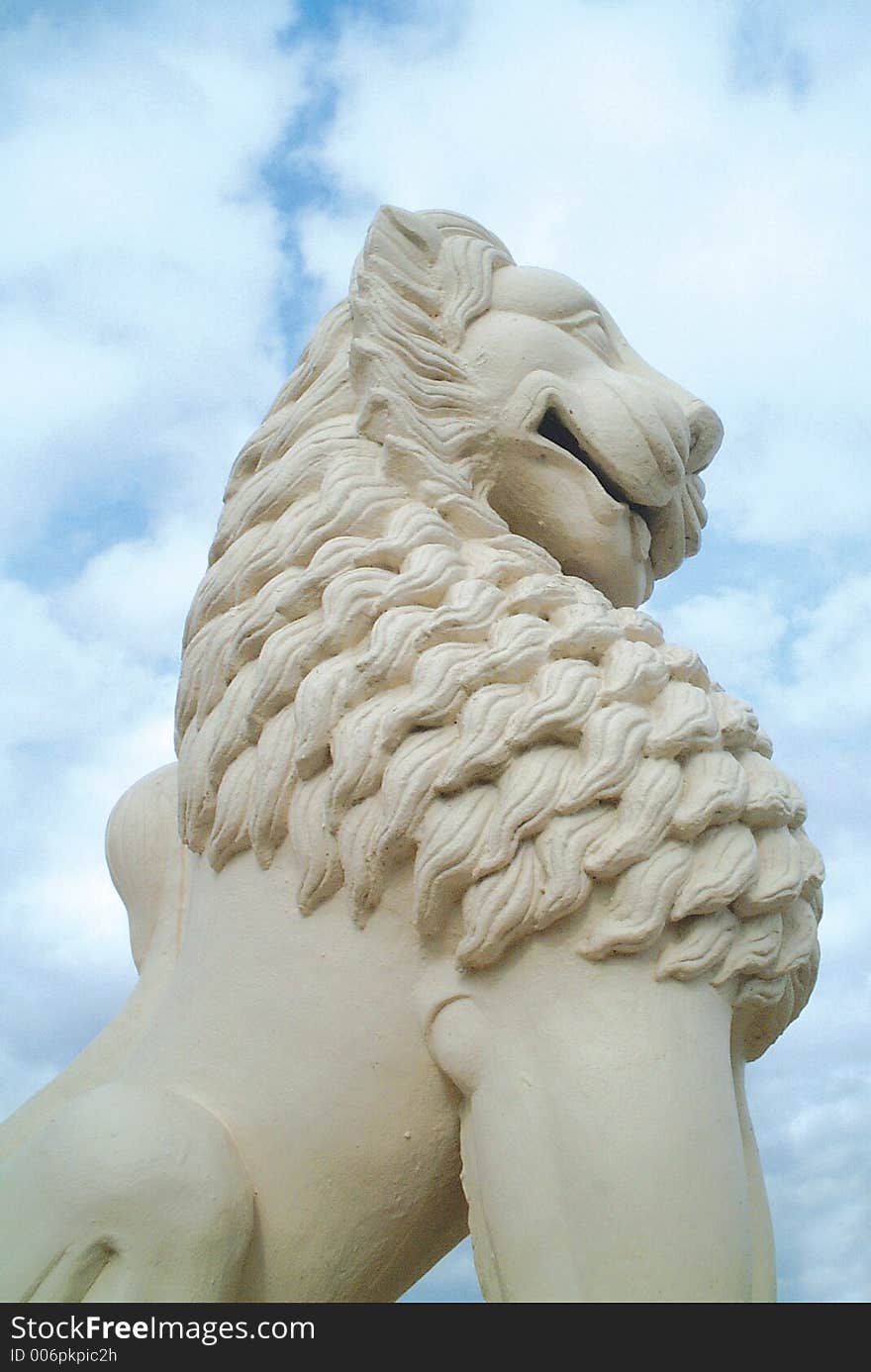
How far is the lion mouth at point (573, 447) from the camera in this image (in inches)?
116

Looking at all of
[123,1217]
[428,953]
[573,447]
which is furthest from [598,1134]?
[573,447]

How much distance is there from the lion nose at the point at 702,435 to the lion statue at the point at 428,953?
2.24 feet

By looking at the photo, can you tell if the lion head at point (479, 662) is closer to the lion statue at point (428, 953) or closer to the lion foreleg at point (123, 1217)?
the lion statue at point (428, 953)

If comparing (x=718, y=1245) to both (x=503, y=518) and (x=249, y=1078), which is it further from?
(x=503, y=518)

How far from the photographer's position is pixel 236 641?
8.52ft

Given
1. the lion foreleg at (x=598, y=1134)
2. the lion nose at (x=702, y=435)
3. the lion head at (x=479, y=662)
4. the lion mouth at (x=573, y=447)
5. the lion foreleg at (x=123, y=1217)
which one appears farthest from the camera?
the lion nose at (x=702, y=435)

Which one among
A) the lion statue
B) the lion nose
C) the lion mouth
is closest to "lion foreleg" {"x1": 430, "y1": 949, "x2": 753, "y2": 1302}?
the lion statue

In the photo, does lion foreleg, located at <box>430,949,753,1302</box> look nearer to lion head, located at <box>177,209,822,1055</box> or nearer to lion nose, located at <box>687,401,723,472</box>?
lion head, located at <box>177,209,822,1055</box>

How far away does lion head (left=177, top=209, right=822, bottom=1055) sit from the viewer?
222 cm

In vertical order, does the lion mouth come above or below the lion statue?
above

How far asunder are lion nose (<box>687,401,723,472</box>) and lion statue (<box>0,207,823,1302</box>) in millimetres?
682

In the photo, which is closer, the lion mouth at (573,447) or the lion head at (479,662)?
the lion head at (479,662)

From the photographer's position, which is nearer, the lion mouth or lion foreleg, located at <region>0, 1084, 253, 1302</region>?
lion foreleg, located at <region>0, 1084, 253, 1302</region>

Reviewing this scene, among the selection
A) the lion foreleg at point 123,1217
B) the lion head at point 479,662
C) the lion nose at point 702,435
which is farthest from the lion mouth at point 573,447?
the lion foreleg at point 123,1217
